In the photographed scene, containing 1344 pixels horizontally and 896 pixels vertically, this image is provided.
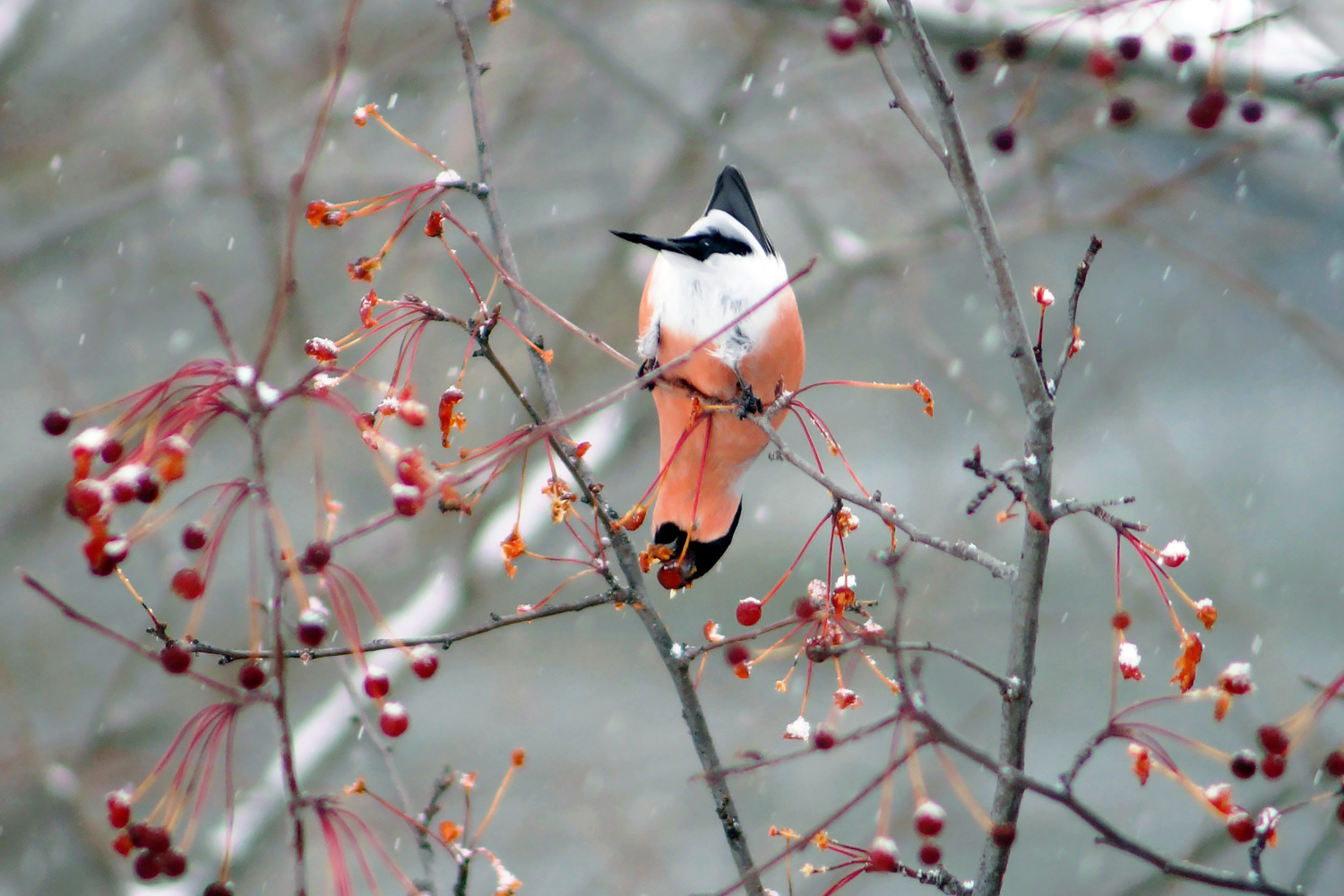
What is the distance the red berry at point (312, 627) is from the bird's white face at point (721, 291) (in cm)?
68

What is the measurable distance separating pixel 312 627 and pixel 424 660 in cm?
11

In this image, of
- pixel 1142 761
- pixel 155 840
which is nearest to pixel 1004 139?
pixel 1142 761

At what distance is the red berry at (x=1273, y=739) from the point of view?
2.45 ft

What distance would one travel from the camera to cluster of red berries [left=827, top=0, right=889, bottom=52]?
2.72 feet

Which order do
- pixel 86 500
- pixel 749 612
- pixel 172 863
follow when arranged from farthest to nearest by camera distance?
pixel 749 612 → pixel 172 863 → pixel 86 500

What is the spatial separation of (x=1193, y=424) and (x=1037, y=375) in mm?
6418

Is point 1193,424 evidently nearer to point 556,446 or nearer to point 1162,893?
point 1162,893

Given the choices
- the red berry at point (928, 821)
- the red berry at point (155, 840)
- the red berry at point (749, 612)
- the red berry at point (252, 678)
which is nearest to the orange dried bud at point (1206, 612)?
the red berry at point (928, 821)

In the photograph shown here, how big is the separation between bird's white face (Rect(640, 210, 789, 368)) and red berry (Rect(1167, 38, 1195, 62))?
506mm

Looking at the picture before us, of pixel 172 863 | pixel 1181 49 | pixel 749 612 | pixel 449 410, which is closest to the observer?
pixel 172 863

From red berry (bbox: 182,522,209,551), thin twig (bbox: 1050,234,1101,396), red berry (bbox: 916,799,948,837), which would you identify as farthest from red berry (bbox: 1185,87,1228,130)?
red berry (bbox: 182,522,209,551)

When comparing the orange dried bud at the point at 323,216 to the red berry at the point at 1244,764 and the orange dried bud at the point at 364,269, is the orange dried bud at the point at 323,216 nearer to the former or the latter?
the orange dried bud at the point at 364,269

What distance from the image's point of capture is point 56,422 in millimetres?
818

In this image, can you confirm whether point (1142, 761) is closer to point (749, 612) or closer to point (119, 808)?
point (749, 612)
